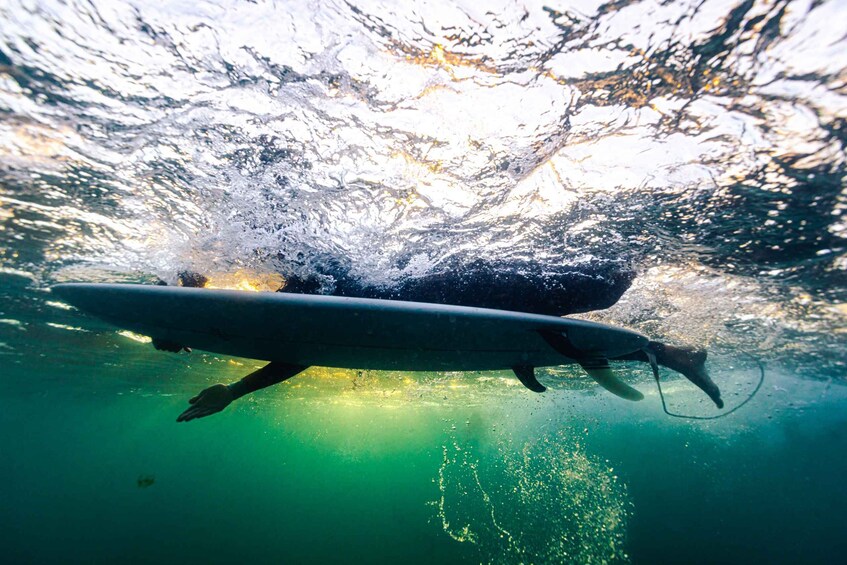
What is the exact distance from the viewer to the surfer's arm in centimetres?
409

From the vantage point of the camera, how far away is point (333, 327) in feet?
14.9

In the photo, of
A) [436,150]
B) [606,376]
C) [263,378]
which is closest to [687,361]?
[606,376]

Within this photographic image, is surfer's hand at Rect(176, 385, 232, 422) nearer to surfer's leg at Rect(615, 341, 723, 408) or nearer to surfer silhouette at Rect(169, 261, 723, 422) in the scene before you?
surfer silhouette at Rect(169, 261, 723, 422)

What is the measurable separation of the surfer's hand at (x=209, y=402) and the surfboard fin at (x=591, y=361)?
435cm

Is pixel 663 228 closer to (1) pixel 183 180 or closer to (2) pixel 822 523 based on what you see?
(1) pixel 183 180

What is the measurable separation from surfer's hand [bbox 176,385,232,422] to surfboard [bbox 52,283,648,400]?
0.75m

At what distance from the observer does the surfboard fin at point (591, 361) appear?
4.96m

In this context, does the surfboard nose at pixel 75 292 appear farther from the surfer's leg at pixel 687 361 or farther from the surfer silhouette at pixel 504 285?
the surfer's leg at pixel 687 361

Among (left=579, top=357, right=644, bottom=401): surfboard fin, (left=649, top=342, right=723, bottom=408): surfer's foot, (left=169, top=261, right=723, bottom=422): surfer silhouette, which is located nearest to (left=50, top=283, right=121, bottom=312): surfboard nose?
(left=169, top=261, right=723, bottom=422): surfer silhouette

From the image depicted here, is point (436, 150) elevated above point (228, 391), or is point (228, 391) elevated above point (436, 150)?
point (436, 150)

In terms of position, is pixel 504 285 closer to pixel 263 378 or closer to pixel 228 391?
pixel 263 378

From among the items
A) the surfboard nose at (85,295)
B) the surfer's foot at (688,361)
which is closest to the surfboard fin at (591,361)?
the surfer's foot at (688,361)

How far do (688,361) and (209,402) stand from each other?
8285mm

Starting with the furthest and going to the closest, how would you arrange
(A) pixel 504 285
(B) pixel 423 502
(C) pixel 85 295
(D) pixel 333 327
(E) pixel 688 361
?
(B) pixel 423 502, (A) pixel 504 285, (E) pixel 688 361, (C) pixel 85 295, (D) pixel 333 327
